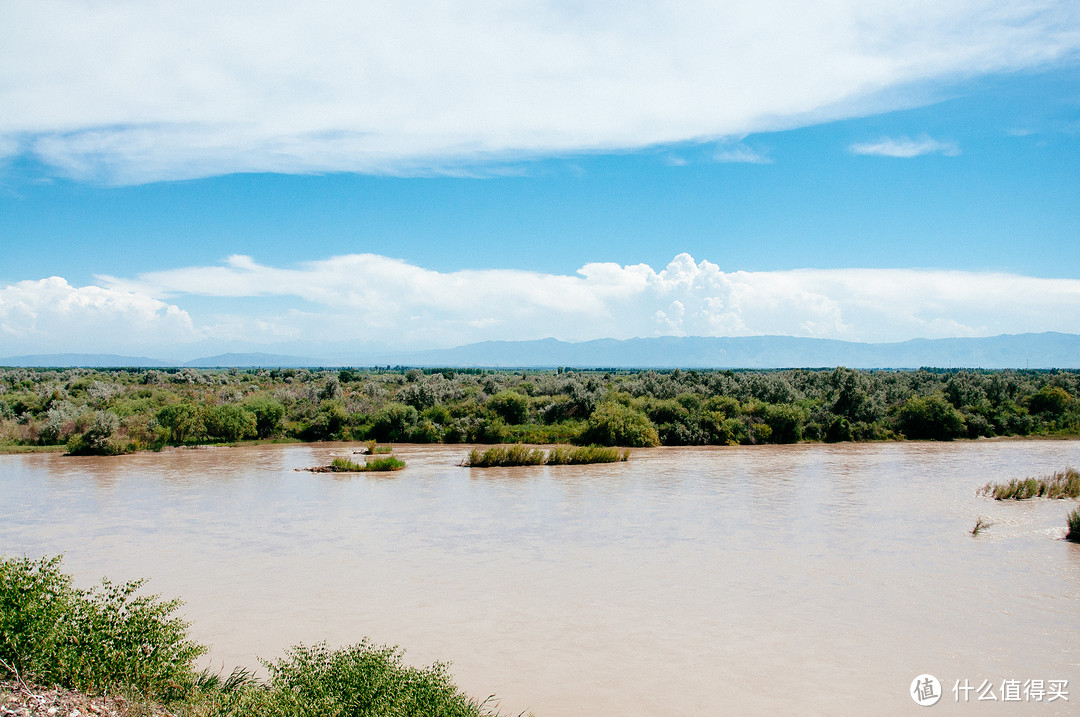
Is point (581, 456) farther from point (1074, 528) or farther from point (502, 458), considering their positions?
point (1074, 528)

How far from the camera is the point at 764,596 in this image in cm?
1331

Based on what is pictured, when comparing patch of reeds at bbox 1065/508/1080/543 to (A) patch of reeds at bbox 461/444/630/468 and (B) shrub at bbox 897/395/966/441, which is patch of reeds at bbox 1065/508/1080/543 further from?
(B) shrub at bbox 897/395/966/441

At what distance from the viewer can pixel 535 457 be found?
3288 centimetres

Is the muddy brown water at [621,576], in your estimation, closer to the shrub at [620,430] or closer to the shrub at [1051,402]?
the shrub at [620,430]

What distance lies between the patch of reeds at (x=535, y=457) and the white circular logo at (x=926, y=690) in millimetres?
23013

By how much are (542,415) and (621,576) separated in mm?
29654

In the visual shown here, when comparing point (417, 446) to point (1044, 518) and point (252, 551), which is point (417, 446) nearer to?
point (252, 551)

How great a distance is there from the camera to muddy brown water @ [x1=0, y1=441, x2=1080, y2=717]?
399 inches

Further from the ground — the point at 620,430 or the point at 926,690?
the point at 620,430

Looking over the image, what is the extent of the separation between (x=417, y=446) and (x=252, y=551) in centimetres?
2319

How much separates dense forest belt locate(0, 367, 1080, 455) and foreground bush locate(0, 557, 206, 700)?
3070cm

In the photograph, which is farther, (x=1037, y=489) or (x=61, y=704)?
(x=1037, y=489)

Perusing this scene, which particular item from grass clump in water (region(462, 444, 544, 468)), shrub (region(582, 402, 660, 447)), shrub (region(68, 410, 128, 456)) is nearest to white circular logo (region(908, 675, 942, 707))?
grass clump in water (region(462, 444, 544, 468))

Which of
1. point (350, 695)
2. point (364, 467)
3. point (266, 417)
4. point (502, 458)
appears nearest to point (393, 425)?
point (266, 417)
